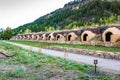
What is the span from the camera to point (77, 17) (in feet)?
359

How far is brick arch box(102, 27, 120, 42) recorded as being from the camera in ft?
74.9

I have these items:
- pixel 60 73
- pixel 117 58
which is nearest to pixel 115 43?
pixel 117 58

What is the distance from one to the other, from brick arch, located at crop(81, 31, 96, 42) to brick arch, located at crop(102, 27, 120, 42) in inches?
85.5

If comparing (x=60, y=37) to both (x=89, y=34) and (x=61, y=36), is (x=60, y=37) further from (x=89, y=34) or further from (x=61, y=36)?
(x=89, y=34)

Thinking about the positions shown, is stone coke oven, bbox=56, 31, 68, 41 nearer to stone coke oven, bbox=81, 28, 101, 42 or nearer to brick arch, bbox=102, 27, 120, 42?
stone coke oven, bbox=81, 28, 101, 42

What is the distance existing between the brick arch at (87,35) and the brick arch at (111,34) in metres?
2.17

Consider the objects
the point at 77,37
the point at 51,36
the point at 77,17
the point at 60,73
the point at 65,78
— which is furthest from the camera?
the point at 77,17

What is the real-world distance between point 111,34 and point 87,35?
494cm

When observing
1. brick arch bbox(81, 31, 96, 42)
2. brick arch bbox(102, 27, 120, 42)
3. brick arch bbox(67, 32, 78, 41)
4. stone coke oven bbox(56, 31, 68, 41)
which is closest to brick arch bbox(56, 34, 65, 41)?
stone coke oven bbox(56, 31, 68, 41)

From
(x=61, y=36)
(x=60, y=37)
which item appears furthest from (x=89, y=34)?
(x=60, y=37)

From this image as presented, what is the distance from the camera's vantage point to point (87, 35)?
93.4 ft

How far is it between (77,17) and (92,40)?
8365 centimetres

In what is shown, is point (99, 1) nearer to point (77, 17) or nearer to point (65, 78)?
point (77, 17)

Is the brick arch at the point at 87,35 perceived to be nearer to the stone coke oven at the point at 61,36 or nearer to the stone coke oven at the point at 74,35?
the stone coke oven at the point at 74,35
